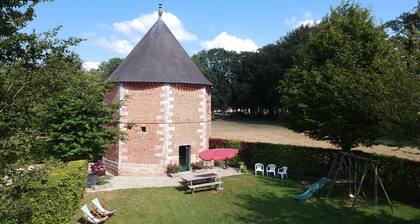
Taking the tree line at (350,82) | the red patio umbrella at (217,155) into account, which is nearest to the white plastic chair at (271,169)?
the tree line at (350,82)

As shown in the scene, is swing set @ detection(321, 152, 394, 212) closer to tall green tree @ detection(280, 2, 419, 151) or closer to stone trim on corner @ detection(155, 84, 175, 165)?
tall green tree @ detection(280, 2, 419, 151)

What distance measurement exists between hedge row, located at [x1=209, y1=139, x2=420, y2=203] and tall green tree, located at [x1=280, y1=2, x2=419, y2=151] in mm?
1273

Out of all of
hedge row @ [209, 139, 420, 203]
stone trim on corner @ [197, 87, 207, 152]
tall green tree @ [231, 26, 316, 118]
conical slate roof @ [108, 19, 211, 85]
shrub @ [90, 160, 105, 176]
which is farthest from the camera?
tall green tree @ [231, 26, 316, 118]

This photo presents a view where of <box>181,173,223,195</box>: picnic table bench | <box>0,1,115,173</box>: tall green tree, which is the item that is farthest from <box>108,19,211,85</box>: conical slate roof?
<box>0,1,115,173</box>: tall green tree

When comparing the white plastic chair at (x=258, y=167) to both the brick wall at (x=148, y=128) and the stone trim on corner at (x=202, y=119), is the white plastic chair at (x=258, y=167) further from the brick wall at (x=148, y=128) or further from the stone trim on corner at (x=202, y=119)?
the brick wall at (x=148, y=128)

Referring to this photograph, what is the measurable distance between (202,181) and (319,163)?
734 cm

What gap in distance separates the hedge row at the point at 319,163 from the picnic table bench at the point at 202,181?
5763 millimetres

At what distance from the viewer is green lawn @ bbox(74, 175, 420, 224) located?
13734mm

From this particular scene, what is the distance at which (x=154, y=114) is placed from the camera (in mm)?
22094

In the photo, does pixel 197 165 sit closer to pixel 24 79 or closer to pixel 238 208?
pixel 238 208

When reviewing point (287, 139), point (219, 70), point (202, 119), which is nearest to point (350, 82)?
point (202, 119)

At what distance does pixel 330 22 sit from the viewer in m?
20.0

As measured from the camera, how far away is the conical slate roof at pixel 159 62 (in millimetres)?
22203

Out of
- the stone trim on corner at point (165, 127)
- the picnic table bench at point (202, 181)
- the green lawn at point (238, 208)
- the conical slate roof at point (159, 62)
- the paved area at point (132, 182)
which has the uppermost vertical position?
the conical slate roof at point (159, 62)
